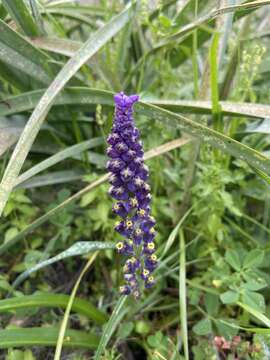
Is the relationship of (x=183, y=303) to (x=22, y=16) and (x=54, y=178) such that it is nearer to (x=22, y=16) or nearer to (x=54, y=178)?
(x=54, y=178)

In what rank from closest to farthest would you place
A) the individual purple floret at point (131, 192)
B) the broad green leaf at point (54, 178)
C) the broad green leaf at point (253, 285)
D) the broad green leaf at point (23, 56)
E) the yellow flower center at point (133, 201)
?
the individual purple floret at point (131, 192) → the yellow flower center at point (133, 201) → the broad green leaf at point (253, 285) → the broad green leaf at point (23, 56) → the broad green leaf at point (54, 178)

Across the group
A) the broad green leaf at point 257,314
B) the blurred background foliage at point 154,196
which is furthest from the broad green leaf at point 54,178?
the broad green leaf at point 257,314

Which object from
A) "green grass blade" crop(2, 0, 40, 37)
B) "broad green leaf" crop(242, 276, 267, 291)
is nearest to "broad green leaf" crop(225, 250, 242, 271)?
"broad green leaf" crop(242, 276, 267, 291)

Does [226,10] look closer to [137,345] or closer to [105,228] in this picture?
[105,228]

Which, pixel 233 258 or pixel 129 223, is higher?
pixel 129 223

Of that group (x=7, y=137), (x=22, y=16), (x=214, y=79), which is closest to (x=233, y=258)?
(x=214, y=79)

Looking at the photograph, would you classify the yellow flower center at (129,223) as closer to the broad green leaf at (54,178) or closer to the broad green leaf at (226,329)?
the broad green leaf at (226,329)
